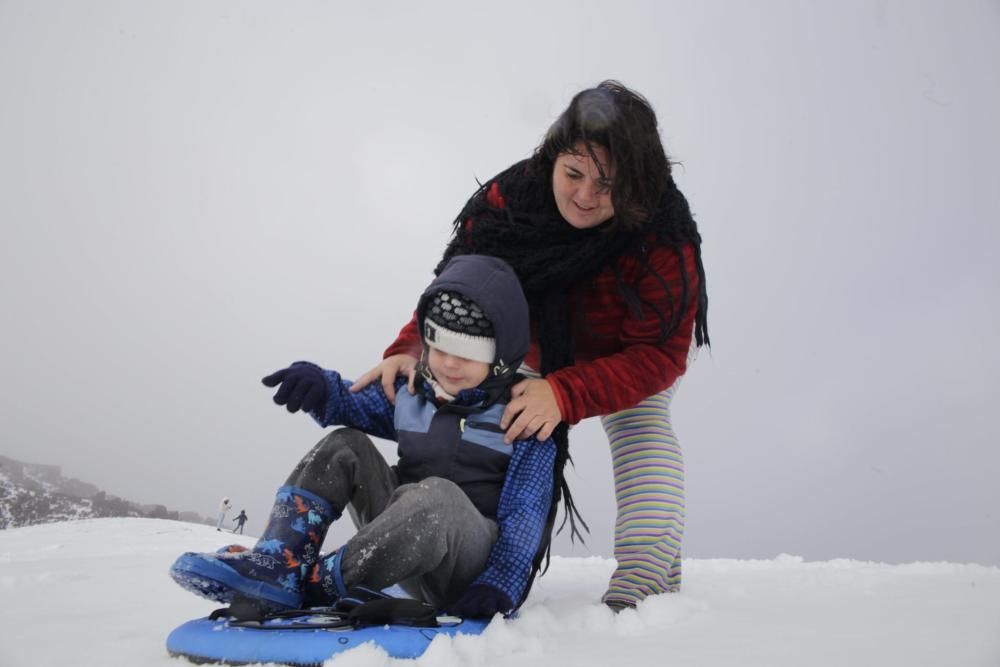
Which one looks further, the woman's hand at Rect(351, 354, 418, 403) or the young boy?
the woman's hand at Rect(351, 354, 418, 403)

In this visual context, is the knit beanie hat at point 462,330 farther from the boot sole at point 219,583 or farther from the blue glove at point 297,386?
the boot sole at point 219,583

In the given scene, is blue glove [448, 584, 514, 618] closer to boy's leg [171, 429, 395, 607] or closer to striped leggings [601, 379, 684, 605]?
boy's leg [171, 429, 395, 607]

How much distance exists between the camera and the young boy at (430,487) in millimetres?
1368

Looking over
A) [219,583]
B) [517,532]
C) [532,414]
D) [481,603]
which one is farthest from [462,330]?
[219,583]

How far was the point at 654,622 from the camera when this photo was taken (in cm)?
147

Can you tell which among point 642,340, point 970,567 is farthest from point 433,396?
point 970,567

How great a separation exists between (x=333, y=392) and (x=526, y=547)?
25.6 inches

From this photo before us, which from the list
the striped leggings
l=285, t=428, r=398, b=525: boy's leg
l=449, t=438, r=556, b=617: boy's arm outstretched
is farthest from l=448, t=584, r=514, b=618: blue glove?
the striped leggings

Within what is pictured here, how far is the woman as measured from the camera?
1775 millimetres

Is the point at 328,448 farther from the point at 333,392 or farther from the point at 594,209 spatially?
the point at 594,209

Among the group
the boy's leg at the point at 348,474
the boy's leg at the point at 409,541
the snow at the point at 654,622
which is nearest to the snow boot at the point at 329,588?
the boy's leg at the point at 409,541

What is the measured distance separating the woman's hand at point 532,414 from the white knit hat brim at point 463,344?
0.44ft

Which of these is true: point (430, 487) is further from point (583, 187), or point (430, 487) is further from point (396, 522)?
point (583, 187)

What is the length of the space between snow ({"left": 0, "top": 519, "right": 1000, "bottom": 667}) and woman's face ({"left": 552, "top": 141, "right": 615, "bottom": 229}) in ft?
3.35
